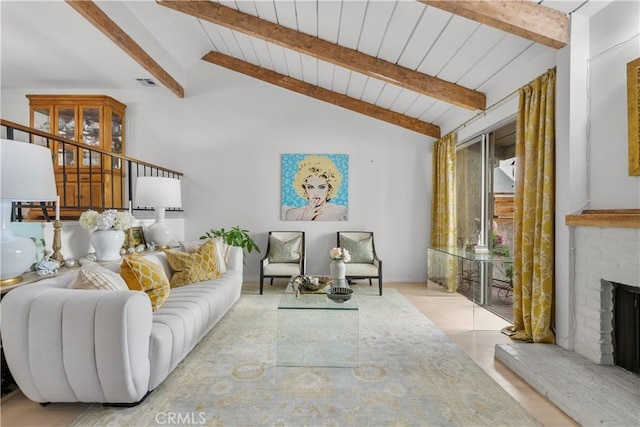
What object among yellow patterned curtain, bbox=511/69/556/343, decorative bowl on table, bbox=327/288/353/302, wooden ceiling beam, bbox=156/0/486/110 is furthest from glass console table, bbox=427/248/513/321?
wooden ceiling beam, bbox=156/0/486/110

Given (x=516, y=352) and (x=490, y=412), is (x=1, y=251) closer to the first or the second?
(x=490, y=412)

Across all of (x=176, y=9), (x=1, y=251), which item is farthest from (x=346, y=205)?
(x=1, y=251)

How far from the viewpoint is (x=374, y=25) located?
305cm

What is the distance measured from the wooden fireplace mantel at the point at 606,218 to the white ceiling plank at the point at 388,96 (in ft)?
8.57

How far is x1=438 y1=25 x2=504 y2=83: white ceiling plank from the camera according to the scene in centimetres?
282

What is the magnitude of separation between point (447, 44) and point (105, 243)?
11.3 ft

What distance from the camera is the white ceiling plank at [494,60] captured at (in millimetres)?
2848

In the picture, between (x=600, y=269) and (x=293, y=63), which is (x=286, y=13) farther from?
(x=600, y=269)

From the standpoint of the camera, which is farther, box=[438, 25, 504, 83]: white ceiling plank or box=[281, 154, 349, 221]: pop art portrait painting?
box=[281, 154, 349, 221]: pop art portrait painting

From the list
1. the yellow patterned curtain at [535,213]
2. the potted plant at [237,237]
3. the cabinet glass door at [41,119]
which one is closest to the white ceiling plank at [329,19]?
the yellow patterned curtain at [535,213]

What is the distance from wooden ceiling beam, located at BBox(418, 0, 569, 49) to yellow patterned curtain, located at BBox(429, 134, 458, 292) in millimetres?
2280

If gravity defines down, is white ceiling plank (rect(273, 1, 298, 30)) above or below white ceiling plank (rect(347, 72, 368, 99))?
above

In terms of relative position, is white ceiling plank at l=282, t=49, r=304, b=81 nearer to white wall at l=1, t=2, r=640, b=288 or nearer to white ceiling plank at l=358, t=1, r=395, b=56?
white wall at l=1, t=2, r=640, b=288

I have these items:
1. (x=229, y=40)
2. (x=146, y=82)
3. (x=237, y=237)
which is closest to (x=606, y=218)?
(x=237, y=237)
